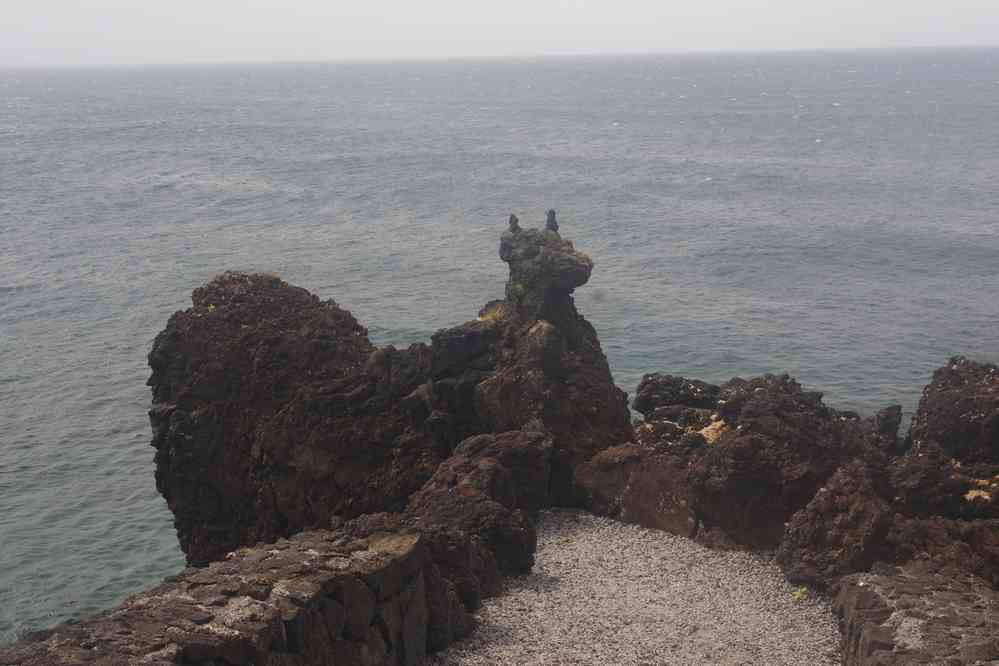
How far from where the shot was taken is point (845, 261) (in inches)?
3029

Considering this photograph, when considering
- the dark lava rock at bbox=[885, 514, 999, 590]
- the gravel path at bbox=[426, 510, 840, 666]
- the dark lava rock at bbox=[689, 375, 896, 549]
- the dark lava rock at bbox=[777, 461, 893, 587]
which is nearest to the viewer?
the gravel path at bbox=[426, 510, 840, 666]

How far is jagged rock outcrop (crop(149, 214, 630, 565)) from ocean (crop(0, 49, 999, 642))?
202 inches

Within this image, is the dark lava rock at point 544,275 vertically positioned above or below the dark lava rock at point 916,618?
above

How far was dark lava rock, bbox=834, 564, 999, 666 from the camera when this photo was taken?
19.1 m

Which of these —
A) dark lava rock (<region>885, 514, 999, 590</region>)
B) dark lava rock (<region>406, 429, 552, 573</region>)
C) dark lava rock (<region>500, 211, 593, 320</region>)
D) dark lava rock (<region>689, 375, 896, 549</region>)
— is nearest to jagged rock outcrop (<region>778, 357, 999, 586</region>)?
dark lava rock (<region>885, 514, 999, 590</region>)

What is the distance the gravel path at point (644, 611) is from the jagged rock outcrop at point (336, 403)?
3707mm

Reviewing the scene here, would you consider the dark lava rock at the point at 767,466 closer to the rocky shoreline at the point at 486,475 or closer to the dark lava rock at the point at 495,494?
the rocky shoreline at the point at 486,475

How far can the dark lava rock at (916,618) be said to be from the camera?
19.1 m

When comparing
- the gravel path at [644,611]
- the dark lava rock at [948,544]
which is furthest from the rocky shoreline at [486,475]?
the gravel path at [644,611]

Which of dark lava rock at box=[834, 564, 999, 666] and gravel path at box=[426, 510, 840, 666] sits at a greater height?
dark lava rock at box=[834, 564, 999, 666]

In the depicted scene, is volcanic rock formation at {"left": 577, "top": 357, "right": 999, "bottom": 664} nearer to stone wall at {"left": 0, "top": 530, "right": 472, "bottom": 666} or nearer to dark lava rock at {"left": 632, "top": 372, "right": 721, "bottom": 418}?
dark lava rock at {"left": 632, "top": 372, "right": 721, "bottom": 418}

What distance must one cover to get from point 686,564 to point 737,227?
2485 inches

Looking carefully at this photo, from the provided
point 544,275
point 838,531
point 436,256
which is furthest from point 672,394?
point 436,256

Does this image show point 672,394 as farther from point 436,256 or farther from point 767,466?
point 436,256
